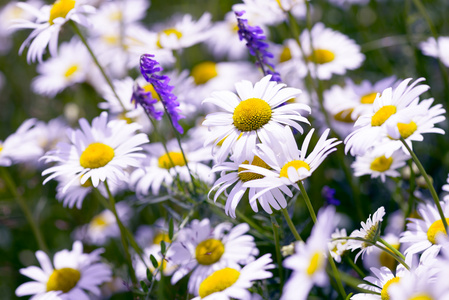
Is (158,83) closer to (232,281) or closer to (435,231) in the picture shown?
(232,281)

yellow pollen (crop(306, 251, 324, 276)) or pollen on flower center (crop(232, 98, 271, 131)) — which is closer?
yellow pollen (crop(306, 251, 324, 276))

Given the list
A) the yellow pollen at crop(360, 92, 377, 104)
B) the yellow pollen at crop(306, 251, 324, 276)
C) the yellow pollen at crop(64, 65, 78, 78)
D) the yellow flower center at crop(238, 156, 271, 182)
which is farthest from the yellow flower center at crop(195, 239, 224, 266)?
the yellow pollen at crop(64, 65, 78, 78)

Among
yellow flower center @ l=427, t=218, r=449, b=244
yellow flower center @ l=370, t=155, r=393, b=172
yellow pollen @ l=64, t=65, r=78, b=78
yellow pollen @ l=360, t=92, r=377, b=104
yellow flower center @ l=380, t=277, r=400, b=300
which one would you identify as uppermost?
yellow pollen @ l=64, t=65, r=78, b=78

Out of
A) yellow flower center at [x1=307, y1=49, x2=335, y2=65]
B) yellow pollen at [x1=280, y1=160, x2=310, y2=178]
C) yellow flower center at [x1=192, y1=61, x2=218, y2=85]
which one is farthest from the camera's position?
yellow flower center at [x1=192, y1=61, x2=218, y2=85]

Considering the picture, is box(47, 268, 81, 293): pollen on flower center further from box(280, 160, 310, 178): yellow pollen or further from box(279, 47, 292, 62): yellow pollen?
box(279, 47, 292, 62): yellow pollen

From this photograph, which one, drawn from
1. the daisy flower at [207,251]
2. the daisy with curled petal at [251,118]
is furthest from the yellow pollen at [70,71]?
the daisy with curled petal at [251,118]

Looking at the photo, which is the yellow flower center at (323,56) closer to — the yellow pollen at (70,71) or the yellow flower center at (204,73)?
the yellow flower center at (204,73)

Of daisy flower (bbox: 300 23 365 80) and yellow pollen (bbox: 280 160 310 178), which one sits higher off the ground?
daisy flower (bbox: 300 23 365 80)

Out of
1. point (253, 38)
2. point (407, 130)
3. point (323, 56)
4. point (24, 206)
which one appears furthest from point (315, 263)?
point (323, 56)
